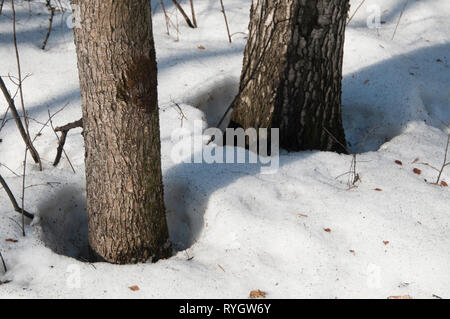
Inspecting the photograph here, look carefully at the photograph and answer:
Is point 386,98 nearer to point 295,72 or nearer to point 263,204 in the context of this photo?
point 295,72

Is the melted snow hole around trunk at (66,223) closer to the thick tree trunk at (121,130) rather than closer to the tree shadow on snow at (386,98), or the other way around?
the thick tree trunk at (121,130)

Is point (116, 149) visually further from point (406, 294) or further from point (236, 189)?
point (406, 294)

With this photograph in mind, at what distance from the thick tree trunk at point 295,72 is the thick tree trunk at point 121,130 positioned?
1105 mm

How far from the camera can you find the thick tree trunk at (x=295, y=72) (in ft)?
9.36

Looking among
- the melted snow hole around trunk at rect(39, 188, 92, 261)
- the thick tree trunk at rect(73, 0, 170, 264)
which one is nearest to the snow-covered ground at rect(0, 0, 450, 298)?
the melted snow hole around trunk at rect(39, 188, 92, 261)

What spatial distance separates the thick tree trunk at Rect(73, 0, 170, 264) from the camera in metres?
1.89

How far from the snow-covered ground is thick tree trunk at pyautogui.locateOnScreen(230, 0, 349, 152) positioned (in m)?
0.27

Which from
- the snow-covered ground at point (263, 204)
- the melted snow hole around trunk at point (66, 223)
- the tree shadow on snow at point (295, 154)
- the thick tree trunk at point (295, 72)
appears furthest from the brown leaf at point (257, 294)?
the thick tree trunk at point (295, 72)

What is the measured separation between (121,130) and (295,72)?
1.36 meters

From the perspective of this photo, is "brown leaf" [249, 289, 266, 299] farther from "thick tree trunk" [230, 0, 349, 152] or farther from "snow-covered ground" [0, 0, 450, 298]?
"thick tree trunk" [230, 0, 349, 152]

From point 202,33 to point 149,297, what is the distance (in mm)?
3492

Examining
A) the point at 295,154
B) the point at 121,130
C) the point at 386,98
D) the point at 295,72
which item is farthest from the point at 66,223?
the point at 386,98

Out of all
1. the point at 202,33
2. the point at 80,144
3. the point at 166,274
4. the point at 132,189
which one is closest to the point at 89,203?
the point at 132,189

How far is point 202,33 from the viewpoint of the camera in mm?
4898
